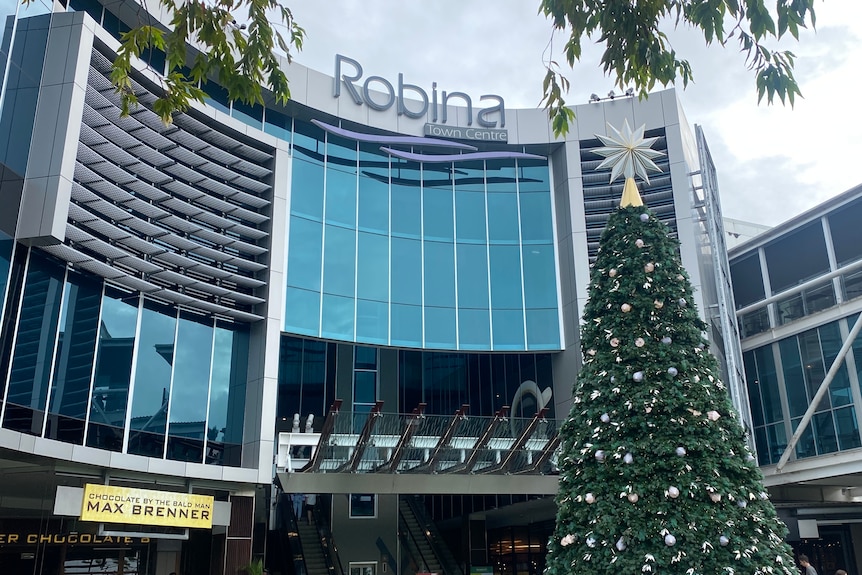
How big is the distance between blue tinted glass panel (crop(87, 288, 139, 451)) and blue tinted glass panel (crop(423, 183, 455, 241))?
10182 mm

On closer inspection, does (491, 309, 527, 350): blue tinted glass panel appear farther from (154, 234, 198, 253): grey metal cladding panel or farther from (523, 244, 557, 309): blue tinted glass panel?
(154, 234, 198, 253): grey metal cladding panel

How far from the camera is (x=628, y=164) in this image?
12.6 meters

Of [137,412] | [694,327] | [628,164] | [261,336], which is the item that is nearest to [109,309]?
[137,412]

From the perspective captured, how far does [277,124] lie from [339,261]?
485cm

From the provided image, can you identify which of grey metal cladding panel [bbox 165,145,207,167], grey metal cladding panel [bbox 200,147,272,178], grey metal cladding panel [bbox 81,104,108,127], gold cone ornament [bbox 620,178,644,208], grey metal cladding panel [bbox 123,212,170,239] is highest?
grey metal cladding panel [bbox 200,147,272,178]

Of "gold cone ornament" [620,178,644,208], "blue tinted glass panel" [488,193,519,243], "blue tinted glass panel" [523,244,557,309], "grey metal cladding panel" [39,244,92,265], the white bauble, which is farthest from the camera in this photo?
"blue tinted glass panel" [488,193,519,243]

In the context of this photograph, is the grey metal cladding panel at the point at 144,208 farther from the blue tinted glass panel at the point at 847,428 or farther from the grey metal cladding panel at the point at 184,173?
the blue tinted glass panel at the point at 847,428

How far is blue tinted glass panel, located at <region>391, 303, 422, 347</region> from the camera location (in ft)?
76.5

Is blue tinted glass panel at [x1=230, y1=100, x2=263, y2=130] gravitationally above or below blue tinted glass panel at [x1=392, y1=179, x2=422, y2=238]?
above

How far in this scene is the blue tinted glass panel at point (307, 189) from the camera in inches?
899

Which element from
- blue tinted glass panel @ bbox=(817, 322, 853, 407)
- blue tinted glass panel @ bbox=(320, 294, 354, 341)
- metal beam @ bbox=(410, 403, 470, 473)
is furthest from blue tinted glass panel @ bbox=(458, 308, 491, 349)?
blue tinted glass panel @ bbox=(817, 322, 853, 407)

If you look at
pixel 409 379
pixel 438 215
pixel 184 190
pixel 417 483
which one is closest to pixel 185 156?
pixel 184 190

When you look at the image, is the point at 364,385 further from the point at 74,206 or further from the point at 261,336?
the point at 74,206

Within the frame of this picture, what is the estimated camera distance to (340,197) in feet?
78.2
